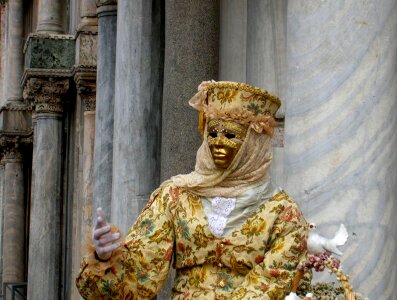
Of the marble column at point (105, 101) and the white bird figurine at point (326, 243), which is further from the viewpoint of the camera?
the marble column at point (105, 101)

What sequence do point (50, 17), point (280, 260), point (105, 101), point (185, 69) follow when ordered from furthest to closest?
point (50, 17) < point (105, 101) < point (185, 69) < point (280, 260)

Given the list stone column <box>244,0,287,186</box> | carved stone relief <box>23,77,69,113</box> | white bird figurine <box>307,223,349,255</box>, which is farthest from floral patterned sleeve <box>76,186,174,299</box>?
carved stone relief <box>23,77,69,113</box>

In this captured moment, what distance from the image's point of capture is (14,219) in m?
26.6

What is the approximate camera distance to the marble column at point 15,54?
26.4 m

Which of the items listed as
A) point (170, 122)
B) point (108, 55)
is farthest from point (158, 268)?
point (108, 55)

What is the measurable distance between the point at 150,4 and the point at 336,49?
5.21 metres

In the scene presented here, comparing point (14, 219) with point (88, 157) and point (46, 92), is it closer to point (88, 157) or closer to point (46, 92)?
point (46, 92)

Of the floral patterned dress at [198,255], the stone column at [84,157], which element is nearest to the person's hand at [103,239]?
the floral patterned dress at [198,255]

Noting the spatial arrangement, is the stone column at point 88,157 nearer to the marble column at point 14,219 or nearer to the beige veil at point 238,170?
the marble column at point 14,219

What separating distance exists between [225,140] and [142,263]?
2.66ft

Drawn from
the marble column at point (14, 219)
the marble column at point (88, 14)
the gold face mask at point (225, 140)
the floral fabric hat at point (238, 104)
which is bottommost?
the marble column at point (14, 219)

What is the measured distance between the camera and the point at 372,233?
25.3 feet

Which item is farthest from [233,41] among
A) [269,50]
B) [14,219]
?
[14,219]

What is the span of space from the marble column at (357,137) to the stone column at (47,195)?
41.9ft
